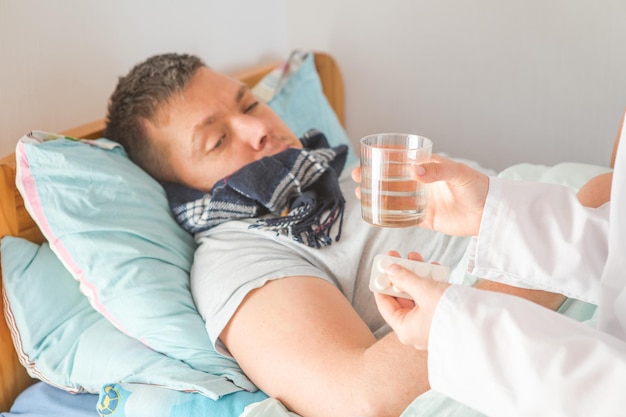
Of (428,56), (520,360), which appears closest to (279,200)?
(520,360)

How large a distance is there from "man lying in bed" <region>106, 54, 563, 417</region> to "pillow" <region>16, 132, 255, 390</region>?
0.16 ft

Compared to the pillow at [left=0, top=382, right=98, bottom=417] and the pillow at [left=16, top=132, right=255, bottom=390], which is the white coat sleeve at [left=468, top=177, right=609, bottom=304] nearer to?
the pillow at [left=16, top=132, right=255, bottom=390]

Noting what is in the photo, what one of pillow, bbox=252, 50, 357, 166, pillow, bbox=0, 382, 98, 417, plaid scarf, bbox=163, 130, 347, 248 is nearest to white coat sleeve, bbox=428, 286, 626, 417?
plaid scarf, bbox=163, 130, 347, 248

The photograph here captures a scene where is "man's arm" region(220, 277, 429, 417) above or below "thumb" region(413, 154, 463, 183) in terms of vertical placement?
below

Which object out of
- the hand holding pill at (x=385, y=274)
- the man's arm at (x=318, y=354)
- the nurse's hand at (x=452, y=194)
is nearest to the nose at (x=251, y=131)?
the man's arm at (x=318, y=354)

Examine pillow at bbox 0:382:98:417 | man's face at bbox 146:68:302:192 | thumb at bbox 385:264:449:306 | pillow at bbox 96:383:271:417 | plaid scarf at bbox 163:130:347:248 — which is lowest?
pillow at bbox 0:382:98:417

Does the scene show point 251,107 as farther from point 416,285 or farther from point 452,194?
point 416,285

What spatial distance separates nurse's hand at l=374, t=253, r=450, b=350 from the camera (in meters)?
0.85

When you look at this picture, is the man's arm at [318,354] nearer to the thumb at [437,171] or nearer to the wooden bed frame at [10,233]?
the thumb at [437,171]

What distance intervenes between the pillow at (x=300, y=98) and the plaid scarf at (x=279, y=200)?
55 centimetres

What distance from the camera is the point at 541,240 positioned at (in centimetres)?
105

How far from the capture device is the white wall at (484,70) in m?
2.23

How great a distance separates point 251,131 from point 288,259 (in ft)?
1.19

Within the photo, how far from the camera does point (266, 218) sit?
156cm
